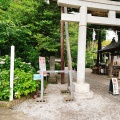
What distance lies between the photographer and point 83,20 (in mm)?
7609

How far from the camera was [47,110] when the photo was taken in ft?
19.3

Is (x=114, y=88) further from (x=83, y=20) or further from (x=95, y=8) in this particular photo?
(x=95, y=8)

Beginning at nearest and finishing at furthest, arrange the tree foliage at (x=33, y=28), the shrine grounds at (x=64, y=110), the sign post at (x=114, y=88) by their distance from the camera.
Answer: the shrine grounds at (x=64, y=110) < the sign post at (x=114, y=88) < the tree foliage at (x=33, y=28)

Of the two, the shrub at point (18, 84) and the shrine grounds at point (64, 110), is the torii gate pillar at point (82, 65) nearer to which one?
the shrine grounds at point (64, 110)

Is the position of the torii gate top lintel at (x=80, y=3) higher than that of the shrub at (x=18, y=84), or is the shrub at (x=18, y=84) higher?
the torii gate top lintel at (x=80, y=3)

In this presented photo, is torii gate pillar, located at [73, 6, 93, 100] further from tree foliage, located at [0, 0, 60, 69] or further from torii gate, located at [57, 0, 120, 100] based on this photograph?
tree foliage, located at [0, 0, 60, 69]

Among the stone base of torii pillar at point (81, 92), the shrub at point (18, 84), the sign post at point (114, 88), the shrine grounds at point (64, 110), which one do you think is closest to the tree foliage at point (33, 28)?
the shrub at point (18, 84)

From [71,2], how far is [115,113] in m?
4.54

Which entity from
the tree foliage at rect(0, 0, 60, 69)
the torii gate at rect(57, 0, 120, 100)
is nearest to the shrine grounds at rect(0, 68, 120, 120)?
the torii gate at rect(57, 0, 120, 100)

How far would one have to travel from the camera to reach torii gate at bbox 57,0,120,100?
7.44 m

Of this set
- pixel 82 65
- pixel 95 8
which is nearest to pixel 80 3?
pixel 95 8

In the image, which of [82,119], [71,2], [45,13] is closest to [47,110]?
[82,119]

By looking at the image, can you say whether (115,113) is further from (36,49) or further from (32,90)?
(36,49)

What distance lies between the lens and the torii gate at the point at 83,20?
7441mm
